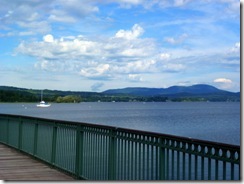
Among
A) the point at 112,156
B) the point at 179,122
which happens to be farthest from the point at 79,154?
the point at 179,122

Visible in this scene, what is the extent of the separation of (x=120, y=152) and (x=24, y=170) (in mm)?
2757

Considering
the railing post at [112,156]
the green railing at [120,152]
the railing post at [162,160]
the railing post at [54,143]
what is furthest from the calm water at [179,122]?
the railing post at [162,160]

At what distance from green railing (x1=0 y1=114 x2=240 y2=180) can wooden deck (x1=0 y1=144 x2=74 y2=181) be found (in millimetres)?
203

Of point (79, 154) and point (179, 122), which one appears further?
point (179, 122)

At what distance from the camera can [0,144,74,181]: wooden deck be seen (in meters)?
7.48

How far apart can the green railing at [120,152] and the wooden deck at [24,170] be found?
0.20 m

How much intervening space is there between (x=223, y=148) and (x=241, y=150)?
10.1 inches

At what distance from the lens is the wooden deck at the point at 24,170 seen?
24.5ft

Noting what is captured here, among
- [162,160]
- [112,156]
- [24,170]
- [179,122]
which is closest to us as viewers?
[162,160]

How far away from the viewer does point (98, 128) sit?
270 inches

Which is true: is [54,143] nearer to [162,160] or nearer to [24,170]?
[24,170]

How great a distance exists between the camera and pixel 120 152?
250 inches

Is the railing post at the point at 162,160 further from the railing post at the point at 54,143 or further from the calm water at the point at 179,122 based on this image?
the calm water at the point at 179,122

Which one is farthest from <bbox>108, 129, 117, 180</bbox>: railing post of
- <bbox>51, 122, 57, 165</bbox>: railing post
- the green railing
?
<bbox>51, 122, 57, 165</bbox>: railing post
